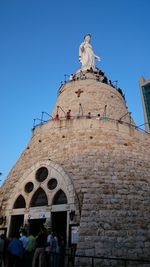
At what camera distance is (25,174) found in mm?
13625

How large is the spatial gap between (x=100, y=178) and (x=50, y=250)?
4122 millimetres

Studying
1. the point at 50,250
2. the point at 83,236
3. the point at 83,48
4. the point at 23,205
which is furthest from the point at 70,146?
the point at 83,48

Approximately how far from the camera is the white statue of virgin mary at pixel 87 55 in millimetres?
23677

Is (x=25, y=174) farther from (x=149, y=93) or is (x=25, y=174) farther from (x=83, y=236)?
(x=149, y=93)

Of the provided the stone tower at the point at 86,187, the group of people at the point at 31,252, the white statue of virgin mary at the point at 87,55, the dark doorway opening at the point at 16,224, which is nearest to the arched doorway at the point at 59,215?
the stone tower at the point at 86,187

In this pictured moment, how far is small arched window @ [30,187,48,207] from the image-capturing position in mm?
12700

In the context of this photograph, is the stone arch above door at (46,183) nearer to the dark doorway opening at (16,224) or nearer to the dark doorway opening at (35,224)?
the dark doorway opening at (16,224)

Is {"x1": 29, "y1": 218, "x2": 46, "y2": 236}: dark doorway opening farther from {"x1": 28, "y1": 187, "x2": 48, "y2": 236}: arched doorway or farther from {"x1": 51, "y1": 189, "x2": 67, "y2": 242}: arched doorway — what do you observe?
{"x1": 51, "y1": 189, "x2": 67, "y2": 242}: arched doorway

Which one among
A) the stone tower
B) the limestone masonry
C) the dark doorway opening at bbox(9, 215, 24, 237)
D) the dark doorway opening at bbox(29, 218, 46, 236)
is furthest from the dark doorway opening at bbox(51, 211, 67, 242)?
the dark doorway opening at bbox(9, 215, 24, 237)

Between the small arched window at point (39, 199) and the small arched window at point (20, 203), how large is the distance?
0.65m

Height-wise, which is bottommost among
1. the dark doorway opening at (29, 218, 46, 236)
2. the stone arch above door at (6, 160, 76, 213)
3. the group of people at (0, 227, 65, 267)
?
the group of people at (0, 227, 65, 267)

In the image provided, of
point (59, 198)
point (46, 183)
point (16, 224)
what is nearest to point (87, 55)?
point (46, 183)

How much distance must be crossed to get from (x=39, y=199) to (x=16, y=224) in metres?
1.74

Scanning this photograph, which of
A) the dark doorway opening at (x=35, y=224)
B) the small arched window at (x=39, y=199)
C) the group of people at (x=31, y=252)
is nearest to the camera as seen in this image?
the group of people at (x=31, y=252)
